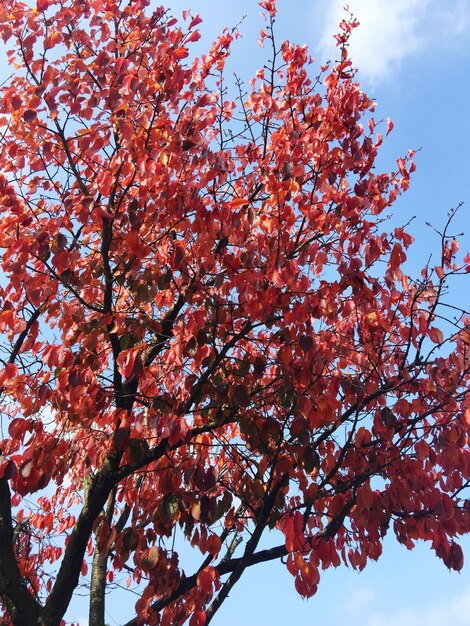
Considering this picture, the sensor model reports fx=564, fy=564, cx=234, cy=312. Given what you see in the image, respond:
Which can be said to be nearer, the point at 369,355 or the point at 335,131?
the point at 369,355

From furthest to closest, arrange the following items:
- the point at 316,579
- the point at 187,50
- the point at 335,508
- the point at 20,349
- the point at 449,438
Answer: the point at 20,349 → the point at 187,50 → the point at 335,508 → the point at 449,438 → the point at 316,579

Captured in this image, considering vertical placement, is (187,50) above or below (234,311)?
above

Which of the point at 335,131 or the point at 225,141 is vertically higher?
the point at 225,141

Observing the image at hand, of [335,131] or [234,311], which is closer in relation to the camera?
[234,311]

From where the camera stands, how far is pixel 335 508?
18.7 feet

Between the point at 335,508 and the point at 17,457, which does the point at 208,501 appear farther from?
the point at 17,457

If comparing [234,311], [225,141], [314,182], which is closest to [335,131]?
[314,182]

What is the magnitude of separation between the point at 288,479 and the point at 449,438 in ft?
5.07

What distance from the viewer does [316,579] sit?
4.79 m

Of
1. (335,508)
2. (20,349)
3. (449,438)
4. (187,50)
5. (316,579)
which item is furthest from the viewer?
(20,349)

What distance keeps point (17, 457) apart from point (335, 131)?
4.99 meters

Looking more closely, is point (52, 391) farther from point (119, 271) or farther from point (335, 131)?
point (335, 131)

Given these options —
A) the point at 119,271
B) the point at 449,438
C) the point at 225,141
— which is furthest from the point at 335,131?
the point at 449,438

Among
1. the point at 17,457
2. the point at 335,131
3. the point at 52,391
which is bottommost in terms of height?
the point at 17,457
